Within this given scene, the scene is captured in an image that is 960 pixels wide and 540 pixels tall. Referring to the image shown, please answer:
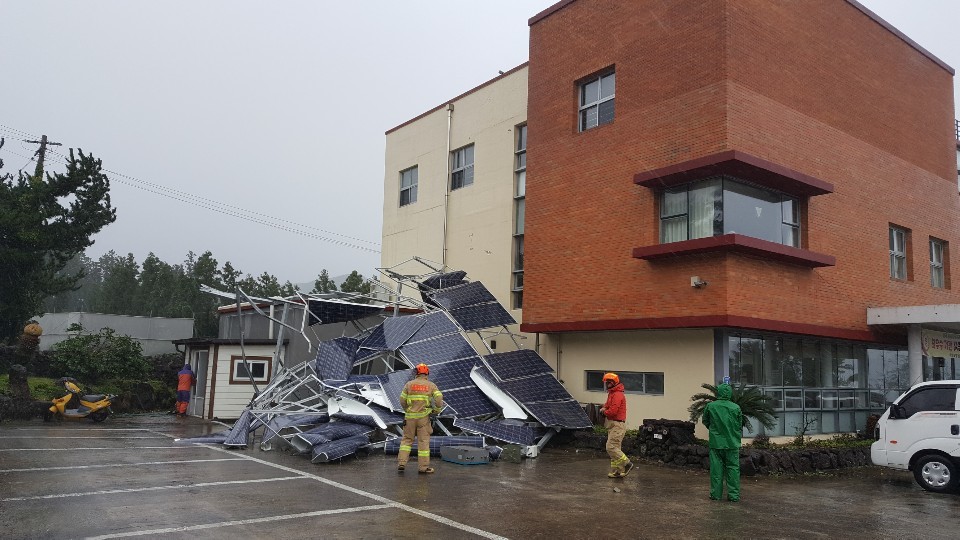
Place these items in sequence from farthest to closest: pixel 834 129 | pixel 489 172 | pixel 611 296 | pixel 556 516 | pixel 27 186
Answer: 1. pixel 27 186
2. pixel 489 172
3. pixel 834 129
4. pixel 611 296
5. pixel 556 516

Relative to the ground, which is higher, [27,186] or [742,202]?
[27,186]

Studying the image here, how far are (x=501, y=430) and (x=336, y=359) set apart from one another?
435 centimetres

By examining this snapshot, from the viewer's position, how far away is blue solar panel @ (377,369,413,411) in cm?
1569

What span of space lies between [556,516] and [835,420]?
12.0 m

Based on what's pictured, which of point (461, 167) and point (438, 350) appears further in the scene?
point (461, 167)

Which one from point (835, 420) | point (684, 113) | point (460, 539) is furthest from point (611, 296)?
point (460, 539)

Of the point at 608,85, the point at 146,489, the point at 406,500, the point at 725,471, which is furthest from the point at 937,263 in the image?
the point at 146,489

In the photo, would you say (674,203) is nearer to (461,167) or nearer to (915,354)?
(915,354)

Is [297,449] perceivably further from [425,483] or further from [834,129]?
[834,129]

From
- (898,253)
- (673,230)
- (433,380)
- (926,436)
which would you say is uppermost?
(898,253)

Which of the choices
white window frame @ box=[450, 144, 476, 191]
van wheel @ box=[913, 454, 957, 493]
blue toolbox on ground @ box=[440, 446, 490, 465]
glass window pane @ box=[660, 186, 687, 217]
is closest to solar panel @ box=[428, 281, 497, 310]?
glass window pane @ box=[660, 186, 687, 217]

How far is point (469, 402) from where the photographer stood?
16281mm

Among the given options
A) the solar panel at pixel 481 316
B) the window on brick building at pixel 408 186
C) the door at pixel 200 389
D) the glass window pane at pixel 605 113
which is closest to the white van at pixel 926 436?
the solar panel at pixel 481 316

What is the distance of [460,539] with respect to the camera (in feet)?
25.1
